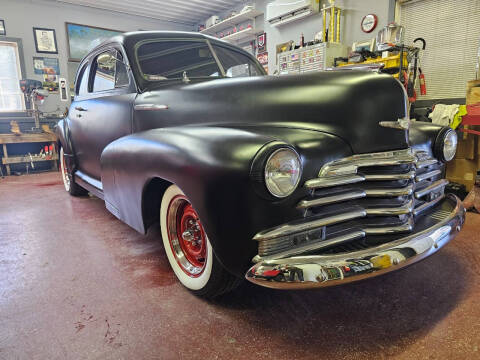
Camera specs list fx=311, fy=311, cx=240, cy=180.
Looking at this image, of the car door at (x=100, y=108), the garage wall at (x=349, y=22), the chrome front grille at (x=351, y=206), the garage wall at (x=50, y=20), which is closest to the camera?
the chrome front grille at (x=351, y=206)

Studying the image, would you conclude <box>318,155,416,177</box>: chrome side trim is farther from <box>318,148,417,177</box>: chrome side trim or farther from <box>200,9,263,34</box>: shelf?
<box>200,9,263,34</box>: shelf

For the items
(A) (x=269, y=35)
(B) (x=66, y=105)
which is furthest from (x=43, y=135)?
(A) (x=269, y=35)

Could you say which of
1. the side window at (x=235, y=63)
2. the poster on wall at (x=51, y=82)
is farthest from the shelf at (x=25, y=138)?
the side window at (x=235, y=63)

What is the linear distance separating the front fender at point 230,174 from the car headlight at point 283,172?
0.13ft

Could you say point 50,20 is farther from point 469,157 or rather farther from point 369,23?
point 469,157

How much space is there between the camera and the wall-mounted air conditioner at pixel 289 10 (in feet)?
17.8

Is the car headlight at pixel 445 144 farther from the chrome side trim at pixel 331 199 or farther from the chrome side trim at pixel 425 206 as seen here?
the chrome side trim at pixel 331 199

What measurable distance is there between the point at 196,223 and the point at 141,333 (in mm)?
490

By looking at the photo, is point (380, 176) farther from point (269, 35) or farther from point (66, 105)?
point (66, 105)

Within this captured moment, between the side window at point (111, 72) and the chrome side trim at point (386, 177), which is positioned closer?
the chrome side trim at point (386, 177)

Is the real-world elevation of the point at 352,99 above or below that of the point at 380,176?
above

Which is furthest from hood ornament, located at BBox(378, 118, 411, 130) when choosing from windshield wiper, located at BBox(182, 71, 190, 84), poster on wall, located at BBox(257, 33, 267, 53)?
poster on wall, located at BBox(257, 33, 267, 53)

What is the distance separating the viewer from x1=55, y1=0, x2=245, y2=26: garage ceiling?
7.33 m

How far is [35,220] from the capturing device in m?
2.67
